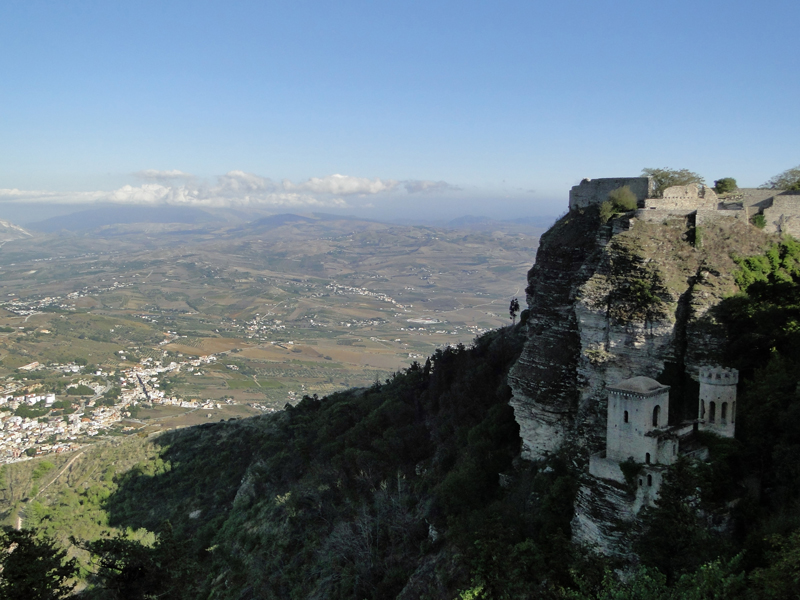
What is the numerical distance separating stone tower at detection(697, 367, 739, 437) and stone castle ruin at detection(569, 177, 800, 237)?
251 inches

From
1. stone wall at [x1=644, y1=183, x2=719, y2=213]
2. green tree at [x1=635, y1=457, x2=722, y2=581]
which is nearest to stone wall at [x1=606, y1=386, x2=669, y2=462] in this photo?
green tree at [x1=635, y1=457, x2=722, y2=581]

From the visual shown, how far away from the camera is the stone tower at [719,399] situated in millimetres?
19922

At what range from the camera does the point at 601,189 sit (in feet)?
89.9

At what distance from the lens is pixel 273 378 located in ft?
420

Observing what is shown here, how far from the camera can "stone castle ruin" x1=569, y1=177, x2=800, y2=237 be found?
78.0 feet

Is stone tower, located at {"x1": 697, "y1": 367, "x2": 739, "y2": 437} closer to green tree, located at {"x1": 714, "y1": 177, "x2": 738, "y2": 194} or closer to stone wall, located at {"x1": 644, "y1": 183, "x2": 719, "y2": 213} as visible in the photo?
stone wall, located at {"x1": 644, "y1": 183, "x2": 719, "y2": 213}

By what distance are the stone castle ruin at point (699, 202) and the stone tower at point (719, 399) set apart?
6377mm

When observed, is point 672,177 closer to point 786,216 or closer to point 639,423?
point 786,216

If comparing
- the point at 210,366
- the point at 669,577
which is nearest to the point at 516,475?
the point at 669,577

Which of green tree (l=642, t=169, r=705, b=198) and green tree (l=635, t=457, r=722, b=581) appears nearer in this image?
green tree (l=635, t=457, r=722, b=581)

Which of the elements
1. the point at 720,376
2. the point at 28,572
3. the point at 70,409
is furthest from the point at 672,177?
the point at 70,409

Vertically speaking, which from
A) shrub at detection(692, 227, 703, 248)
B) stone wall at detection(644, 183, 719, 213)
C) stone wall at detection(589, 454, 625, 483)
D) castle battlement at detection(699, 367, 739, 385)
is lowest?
stone wall at detection(589, 454, 625, 483)

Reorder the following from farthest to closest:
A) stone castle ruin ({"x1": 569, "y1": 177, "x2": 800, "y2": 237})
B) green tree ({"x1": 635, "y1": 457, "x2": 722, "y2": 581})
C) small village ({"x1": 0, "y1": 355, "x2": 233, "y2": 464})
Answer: small village ({"x1": 0, "y1": 355, "x2": 233, "y2": 464}) < stone castle ruin ({"x1": 569, "y1": 177, "x2": 800, "y2": 237}) < green tree ({"x1": 635, "y1": 457, "x2": 722, "y2": 581})

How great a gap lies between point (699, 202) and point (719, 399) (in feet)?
33.4
